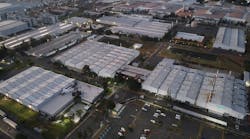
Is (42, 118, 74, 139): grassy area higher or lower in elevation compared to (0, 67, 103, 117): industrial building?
lower

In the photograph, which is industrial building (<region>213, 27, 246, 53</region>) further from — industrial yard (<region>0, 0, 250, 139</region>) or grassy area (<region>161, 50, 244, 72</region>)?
grassy area (<region>161, 50, 244, 72</region>)

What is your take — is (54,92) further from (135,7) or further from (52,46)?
(135,7)

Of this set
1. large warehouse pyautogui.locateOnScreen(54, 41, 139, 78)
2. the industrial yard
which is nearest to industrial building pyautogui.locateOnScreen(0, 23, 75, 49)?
the industrial yard

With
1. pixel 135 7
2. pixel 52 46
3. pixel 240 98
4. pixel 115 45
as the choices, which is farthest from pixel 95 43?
pixel 135 7

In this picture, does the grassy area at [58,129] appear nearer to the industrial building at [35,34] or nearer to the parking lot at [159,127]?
the parking lot at [159,127]

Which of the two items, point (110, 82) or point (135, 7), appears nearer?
point (110, 82)
